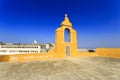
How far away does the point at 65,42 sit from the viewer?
22719 mm

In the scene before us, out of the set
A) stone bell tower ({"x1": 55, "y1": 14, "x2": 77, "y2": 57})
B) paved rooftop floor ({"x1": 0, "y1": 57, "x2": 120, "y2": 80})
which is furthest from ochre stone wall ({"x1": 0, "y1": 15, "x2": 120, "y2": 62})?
paved rooftop floor ({"x1": 0, "y1": 57, "x2": 120, "y2": 80})

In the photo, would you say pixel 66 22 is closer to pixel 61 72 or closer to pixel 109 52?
pixel 109 52

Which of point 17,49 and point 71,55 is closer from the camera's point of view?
point 71,55

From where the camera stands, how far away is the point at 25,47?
46.2m

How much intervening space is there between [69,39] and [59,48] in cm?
322

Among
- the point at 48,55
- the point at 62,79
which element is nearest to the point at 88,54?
the point at 48,55

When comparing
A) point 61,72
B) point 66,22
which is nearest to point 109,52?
point 66,22

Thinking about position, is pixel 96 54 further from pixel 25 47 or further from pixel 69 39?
pixel 25 47

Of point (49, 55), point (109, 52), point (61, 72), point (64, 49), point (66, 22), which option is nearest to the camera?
point (61, 72)

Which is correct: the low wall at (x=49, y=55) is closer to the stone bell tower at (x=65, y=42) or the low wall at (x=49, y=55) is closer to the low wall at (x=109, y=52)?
the low wall at (x=109, y=52)

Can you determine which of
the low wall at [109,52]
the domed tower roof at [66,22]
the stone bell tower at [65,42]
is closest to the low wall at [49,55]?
the low wall at [109,52]

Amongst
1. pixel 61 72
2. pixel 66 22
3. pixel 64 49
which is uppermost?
pixel 66 22

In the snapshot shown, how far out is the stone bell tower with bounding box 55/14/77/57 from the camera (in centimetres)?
2212

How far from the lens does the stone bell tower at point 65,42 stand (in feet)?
72.6
